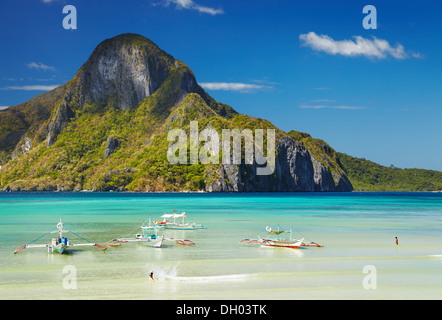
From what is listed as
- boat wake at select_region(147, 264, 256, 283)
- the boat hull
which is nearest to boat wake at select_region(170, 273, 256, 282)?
boat wake at select_region(147, 264, 256, 283)

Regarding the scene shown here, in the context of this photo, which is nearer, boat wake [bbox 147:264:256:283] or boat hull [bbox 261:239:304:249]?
boat wake [bbox 147:264:256:283]

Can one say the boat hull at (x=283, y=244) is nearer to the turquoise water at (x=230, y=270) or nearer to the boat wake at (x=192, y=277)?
the turquoise water at (x=230, y=270)

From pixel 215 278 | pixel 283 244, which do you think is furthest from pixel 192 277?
pixel 283 244

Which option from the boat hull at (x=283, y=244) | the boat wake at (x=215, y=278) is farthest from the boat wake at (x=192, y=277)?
the boat hull at (x=283, y=244)

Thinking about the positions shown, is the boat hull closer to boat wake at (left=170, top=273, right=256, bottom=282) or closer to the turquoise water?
the turquoise water

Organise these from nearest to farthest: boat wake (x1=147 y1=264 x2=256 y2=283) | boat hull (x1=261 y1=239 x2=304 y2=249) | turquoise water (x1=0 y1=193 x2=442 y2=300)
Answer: turquoise water (x1=0 y1=193 x2=442 y2=300)
boat wake (x1=147 y1=264 x2=256 y2=283)
boat hull (x1=261 y1=239 x2=304 y2=249)

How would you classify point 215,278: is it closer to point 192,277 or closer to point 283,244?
point 192,277

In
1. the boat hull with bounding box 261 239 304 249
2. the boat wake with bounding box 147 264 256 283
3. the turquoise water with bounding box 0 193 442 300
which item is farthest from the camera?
the boat hull with bounding box 261 239 304 249

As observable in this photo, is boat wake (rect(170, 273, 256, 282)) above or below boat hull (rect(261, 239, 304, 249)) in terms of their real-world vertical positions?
below
